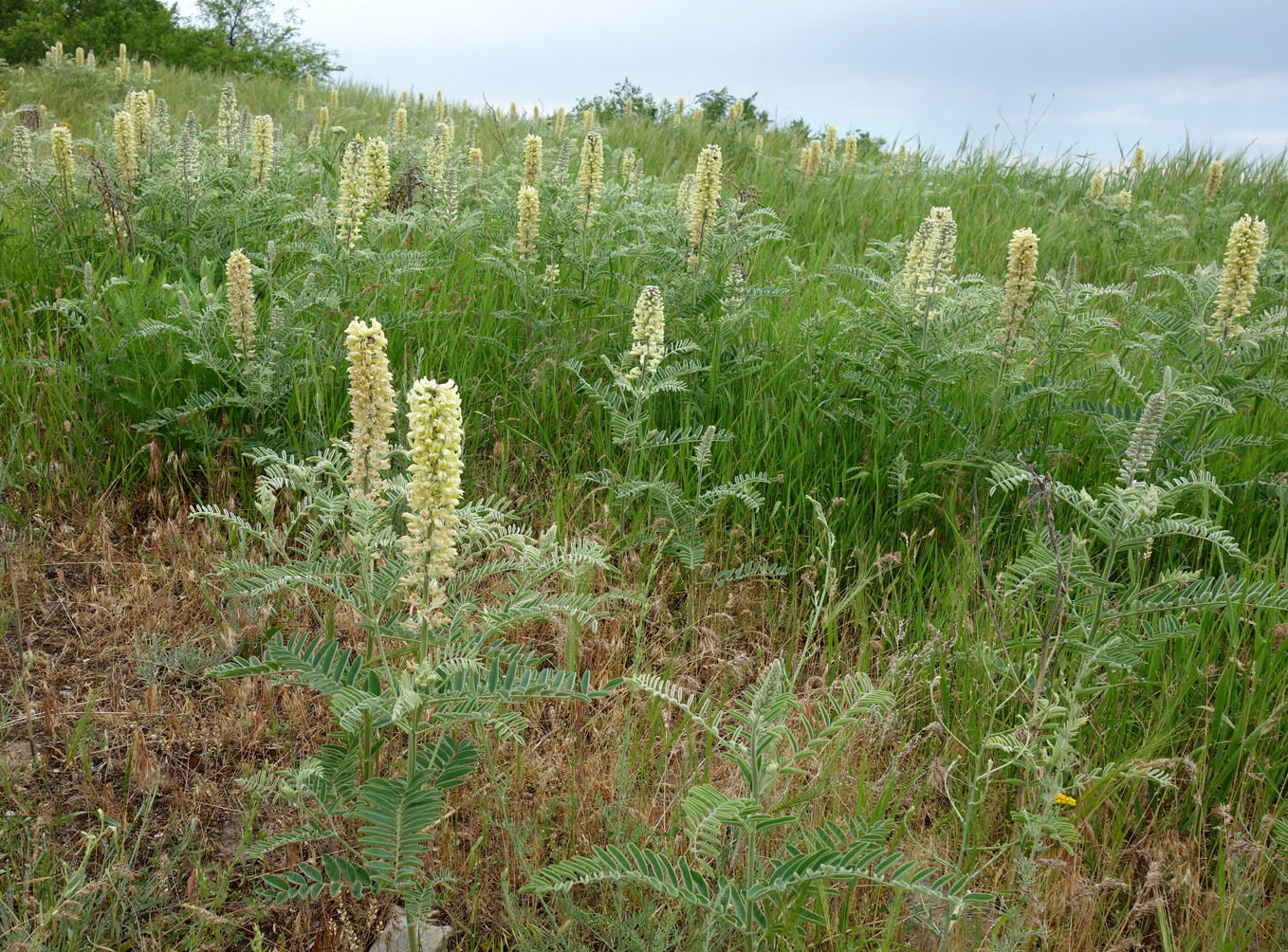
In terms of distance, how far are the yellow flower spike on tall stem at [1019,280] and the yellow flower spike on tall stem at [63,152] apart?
4656mm

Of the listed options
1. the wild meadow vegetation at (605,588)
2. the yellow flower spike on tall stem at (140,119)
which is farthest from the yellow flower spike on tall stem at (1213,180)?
the yellow flower spike on tall stem at (140,119)

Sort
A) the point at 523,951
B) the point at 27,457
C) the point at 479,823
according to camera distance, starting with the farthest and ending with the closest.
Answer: the point at 27,457 < the point at 479,823 < the point at 523,951

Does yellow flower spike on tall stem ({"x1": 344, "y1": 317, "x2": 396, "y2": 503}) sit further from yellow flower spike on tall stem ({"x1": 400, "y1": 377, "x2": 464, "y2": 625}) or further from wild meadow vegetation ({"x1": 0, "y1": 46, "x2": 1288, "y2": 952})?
yellow flower spike on tall stem ({"x1": 400, "y1": 377, "x2": 464, "y2": 625})

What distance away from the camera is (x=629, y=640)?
3.08m

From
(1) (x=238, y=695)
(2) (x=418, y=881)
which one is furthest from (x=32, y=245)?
(2) (x=418, y=881)

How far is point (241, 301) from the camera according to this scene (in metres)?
3.44

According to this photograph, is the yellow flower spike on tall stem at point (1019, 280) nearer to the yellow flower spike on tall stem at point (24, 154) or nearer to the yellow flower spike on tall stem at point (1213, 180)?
the yellow flower spike on tall stem at point (24, 154)

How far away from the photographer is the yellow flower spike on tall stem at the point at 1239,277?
370 cm

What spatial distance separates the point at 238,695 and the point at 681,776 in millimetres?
1311

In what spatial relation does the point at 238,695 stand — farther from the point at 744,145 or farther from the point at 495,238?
the point at 744,145

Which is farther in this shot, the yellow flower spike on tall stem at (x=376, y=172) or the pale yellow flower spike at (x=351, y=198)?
the yellow flower spike on tall stem at (x=376, y=172)

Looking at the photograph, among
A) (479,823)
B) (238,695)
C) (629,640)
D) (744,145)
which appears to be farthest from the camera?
(744,145)

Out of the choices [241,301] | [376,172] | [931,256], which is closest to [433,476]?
[241,301]

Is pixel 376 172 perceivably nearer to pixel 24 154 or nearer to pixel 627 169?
pixel 24 154
